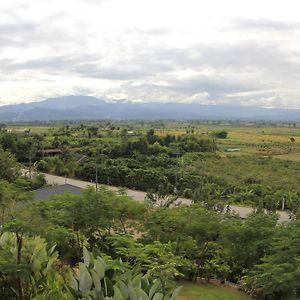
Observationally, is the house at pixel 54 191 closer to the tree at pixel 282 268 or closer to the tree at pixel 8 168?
the tree at pixel 8 168

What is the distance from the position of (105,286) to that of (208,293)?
9.54 m

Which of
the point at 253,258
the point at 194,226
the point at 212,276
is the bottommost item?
the point at 212,276

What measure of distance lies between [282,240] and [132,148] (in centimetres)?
4055

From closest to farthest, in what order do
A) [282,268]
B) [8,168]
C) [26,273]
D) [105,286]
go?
[105,286]
[26,273]
[282,268]
[8,168]

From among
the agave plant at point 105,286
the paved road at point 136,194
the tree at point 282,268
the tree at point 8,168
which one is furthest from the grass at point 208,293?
the tree at point 8,168

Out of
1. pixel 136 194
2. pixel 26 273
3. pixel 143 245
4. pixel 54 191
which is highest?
pixel 26 273

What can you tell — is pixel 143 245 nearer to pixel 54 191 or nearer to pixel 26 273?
pixel 26 273

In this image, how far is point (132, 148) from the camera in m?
54.5

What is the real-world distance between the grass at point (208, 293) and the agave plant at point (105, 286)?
8236 millimetres

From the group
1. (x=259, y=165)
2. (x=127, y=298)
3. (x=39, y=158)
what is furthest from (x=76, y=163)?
(x=127, y=298)

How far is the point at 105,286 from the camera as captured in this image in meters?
8.21

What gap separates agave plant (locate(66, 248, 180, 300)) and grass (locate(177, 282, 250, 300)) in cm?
824

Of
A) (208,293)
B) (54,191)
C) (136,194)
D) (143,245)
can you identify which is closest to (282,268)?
(208,293)

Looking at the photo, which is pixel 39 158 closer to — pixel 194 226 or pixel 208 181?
pixel 208 181
